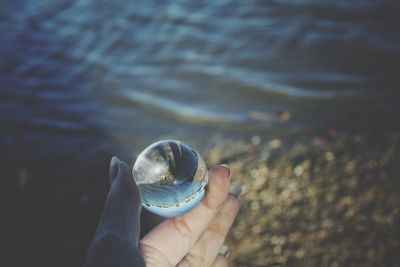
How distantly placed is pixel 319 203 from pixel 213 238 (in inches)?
61.4

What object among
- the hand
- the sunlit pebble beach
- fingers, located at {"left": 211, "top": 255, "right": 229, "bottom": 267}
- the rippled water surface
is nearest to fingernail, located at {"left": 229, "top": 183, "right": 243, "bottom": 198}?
the sunlit pebble beach

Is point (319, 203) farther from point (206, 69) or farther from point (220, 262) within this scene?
point (206, 69)

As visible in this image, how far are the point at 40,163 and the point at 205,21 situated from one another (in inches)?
200

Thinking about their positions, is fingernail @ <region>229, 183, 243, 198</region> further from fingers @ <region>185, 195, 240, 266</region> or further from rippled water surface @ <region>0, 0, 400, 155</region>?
rippled water surface @ <region>0, 0, 400, 155</region>

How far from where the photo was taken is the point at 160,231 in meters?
3.27

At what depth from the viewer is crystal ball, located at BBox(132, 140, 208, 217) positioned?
290cm

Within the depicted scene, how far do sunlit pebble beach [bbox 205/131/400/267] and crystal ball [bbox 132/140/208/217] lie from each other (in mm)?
1530

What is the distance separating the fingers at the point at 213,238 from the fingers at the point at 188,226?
0.30 ft

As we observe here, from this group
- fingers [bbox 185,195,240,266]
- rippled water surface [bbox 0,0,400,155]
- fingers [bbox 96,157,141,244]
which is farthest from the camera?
rippled water surface [bbox 0,0,400,155]

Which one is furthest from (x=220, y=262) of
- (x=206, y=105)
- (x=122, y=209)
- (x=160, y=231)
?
(x=206, y=105)

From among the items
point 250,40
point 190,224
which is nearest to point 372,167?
point 190,224

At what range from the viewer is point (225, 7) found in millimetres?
9516

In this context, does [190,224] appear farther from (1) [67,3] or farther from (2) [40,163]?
(1) [67,3]

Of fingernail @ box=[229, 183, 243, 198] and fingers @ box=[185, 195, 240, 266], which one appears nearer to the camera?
fingers @ box=[185, 195, 240, 266]
